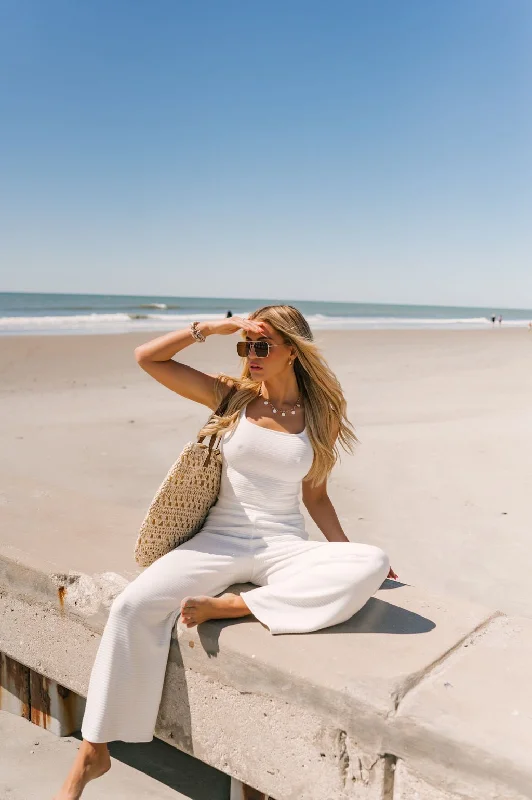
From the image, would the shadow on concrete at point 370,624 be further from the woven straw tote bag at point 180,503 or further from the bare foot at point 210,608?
the woven straw tote bag at point 180,503

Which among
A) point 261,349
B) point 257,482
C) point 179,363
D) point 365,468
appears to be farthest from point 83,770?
point 365,468

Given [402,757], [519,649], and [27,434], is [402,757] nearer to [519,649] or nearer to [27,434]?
[519,649]

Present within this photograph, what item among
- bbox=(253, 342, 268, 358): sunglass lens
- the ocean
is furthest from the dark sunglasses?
the ocean

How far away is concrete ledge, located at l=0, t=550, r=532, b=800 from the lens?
1.99 m

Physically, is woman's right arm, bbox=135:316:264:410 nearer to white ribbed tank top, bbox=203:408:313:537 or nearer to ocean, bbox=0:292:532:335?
white ribbed tank top, bbox=203:408:313:537

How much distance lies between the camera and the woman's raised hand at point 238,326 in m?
3.07

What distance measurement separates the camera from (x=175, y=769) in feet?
9.82

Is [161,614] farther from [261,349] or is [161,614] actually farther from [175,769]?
[261,349]

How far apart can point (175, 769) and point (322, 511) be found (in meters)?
1.28

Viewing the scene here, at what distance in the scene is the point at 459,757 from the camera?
193 cm

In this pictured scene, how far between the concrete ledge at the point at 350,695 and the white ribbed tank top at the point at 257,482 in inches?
18.7

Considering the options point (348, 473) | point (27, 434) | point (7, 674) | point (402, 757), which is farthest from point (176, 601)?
point (27, 434)

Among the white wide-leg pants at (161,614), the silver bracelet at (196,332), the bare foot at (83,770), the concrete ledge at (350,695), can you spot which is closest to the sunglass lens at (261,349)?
the silver bracelet at (196,332)

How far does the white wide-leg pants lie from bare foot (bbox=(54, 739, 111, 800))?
5 centimetres
